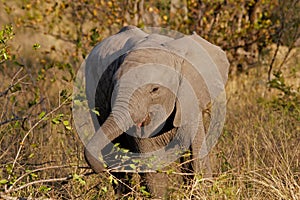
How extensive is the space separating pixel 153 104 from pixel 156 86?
0.45ft

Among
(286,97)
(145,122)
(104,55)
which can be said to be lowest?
(286,97)

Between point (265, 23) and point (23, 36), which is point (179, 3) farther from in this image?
point (23, 36)

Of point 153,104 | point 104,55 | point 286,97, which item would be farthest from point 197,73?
point 286,97

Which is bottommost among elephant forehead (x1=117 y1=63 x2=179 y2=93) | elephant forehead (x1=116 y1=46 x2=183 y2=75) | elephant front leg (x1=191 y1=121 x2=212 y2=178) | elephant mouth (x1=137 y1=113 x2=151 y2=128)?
elephant front leg (x1=191 y1=121 x2=212 y2=178)

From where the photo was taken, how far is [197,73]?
15.5 feet

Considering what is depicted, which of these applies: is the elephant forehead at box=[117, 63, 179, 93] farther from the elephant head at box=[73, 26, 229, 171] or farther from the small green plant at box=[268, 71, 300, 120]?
the small green plant at box=[268, 71, 300, 120]

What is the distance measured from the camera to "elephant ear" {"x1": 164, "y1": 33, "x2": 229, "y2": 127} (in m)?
4.53

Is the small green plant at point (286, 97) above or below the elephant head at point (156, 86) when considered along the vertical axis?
below

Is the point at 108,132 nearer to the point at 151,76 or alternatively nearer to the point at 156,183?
the point at 151,76

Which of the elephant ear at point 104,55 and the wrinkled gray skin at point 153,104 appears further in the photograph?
the elephant ear at point 104,55

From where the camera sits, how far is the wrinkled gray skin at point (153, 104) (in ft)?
13.6

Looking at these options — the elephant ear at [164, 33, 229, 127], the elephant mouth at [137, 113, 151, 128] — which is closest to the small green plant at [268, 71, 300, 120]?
the elephant ear at [164, 33, 229, 127]

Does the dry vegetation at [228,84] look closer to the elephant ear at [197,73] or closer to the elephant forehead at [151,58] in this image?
the elephant ear at [197,73]

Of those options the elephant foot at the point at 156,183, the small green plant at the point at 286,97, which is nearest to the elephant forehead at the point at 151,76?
the elephant foot at the point at 156,183
